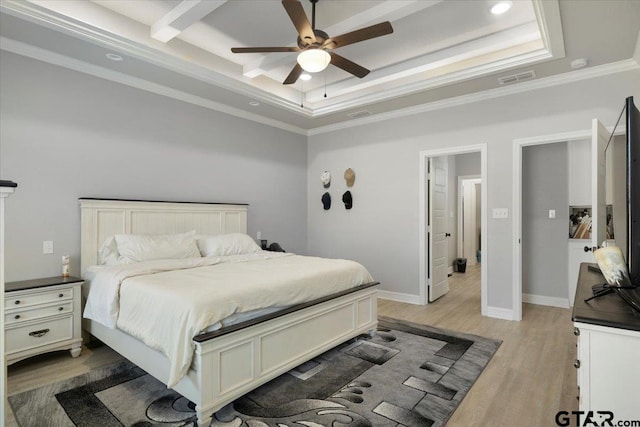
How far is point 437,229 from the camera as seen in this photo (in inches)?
201

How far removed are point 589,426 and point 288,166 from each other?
495 cm

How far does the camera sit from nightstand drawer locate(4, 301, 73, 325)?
8.84 feet

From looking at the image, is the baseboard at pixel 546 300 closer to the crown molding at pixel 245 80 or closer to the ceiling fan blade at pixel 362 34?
the crown molding at pixel 245 80

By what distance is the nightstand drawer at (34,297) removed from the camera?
8.85ft

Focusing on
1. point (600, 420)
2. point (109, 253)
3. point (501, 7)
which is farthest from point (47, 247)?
point (501, 7)

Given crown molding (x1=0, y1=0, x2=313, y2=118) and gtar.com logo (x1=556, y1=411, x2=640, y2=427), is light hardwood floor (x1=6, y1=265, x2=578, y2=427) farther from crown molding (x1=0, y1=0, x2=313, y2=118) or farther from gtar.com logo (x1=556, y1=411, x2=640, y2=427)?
crown molding (x1=0, y1=0, x2=313, y2=118)

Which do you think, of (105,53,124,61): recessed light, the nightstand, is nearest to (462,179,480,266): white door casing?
(105,53,124,61): recessed light

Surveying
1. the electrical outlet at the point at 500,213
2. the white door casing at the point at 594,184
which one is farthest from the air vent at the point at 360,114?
the electrical outlet at the point at 500,213

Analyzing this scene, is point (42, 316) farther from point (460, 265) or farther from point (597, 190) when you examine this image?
point (460, 265)

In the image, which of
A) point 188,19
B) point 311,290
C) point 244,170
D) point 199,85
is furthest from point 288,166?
point 311,290

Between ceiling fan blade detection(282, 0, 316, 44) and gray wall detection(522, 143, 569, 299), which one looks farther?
gray wall detection(522, 143, 569, 299)

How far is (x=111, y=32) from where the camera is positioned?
2.98 m

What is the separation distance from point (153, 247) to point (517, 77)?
430 cm

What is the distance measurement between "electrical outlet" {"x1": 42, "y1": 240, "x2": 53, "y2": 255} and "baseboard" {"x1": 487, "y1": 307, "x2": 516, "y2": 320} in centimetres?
482
